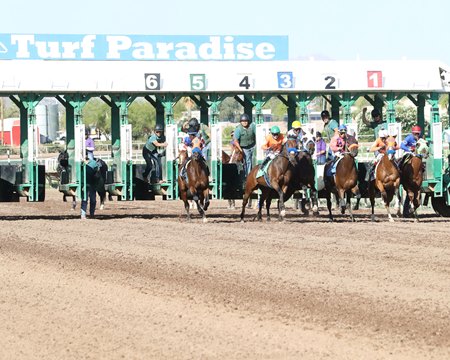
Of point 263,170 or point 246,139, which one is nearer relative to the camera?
point 263,170

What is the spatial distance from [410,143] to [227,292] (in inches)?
496

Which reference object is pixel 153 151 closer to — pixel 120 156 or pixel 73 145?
pixel 120 156

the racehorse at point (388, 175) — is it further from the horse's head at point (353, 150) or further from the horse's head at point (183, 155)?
the horse's head at point (183, 155)

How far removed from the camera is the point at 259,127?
26703 mm

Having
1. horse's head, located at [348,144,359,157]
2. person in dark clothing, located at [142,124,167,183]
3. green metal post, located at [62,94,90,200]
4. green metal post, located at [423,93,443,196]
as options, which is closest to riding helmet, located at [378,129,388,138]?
horse's head, located at [348,144,359,157]

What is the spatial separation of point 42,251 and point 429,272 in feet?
20.7

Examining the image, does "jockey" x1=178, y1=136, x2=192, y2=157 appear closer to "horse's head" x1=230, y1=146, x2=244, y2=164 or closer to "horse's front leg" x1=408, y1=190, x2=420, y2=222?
"horse's head" x1=230, y1=146, x2=244, y2=164

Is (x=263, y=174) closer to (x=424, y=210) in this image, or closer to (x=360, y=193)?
(x=360, y=193)

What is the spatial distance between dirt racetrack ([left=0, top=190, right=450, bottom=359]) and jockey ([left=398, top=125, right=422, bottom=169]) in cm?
271

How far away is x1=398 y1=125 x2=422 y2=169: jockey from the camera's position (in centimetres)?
2619

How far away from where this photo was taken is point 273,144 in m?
25.5

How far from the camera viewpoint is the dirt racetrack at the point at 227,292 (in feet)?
36.4

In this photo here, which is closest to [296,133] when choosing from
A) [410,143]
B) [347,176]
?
[347,176]

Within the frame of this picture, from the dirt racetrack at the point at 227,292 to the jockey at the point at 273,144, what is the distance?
74.0 inches
